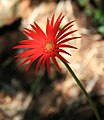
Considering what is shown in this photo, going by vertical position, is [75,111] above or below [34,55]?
below

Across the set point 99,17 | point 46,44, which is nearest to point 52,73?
point 99,17

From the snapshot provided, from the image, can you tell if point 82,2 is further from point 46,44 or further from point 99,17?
point 46,44

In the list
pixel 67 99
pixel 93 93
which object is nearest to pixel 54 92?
pixel 67 99

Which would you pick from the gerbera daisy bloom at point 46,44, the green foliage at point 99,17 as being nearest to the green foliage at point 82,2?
the green foliage at point 99,17

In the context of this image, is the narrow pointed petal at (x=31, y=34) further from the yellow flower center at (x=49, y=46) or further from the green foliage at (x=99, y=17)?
the green foliage at (x=99, y=17)

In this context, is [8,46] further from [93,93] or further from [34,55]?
[34,55]

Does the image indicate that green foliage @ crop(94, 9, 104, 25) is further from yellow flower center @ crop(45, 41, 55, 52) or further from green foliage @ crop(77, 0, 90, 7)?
yellow flower center @ crop(45, 41, 55, 52)

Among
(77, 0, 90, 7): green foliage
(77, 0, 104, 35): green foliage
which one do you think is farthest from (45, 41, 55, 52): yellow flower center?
(77, 0, 90, 7): green foliage

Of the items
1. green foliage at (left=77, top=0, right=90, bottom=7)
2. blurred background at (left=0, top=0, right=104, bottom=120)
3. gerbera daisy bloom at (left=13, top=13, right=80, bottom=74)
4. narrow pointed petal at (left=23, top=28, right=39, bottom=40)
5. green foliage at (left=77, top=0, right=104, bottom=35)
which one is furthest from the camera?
green foliage at (left=77, top=0, right=90, bottom=7)
